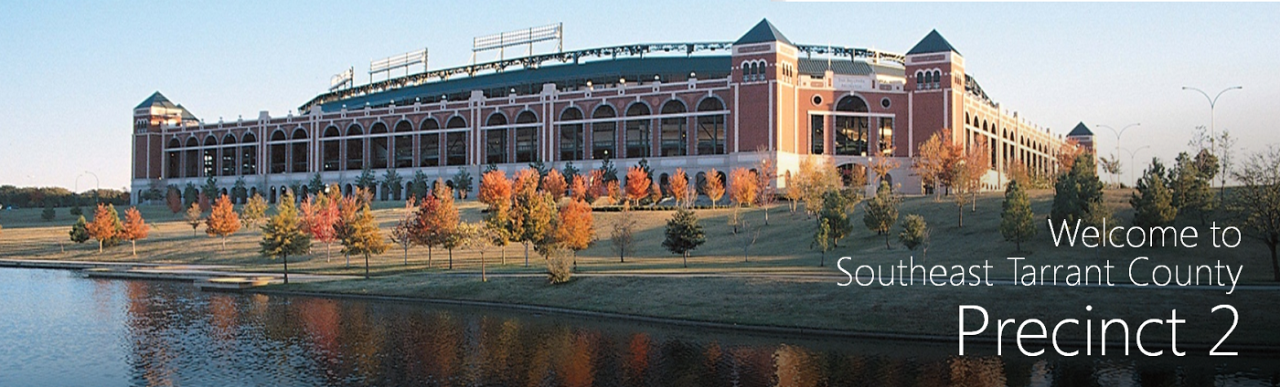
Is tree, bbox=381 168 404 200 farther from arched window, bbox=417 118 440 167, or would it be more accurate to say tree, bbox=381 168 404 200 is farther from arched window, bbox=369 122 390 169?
arched window, bbox=369 122 390 169

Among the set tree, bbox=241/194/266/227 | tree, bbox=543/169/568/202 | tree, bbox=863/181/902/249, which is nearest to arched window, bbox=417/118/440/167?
tree, bbox=543/169/568/202

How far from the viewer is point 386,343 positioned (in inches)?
1486

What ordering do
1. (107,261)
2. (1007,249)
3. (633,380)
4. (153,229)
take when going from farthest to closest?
(153,229) < (107,261) < (1007,249) < (633,380)

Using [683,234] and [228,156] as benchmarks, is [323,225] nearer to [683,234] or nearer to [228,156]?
[683,234]

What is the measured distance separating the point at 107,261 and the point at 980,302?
235 ft

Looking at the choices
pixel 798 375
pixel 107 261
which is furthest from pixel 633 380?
pixel 107 261

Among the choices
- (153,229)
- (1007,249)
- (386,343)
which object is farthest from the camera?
(153,229)

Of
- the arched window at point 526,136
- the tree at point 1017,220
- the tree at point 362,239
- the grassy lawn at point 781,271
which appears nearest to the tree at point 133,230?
the grassy lawn at point 781,271

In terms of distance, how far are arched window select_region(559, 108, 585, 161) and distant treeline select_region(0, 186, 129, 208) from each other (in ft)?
245

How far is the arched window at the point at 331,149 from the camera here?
137 metres

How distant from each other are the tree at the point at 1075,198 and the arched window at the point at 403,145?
89616 mm

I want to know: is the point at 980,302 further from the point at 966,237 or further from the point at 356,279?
the point at 356,279

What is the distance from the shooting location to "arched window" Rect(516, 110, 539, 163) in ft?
402

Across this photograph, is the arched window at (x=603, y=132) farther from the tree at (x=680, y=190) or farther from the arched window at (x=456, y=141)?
the tree at (x=680, y=190)
